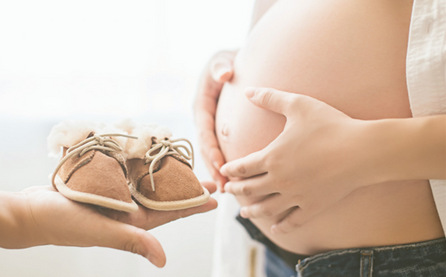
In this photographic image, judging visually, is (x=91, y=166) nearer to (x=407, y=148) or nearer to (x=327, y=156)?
(x=327, y=156)

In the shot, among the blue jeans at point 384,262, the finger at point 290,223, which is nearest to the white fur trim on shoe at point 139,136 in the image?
the finger at point 290,223

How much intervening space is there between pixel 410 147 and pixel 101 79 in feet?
3.61

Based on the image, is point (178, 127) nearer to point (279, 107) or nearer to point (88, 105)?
point (88, 105)

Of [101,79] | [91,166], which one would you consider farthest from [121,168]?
[101,79]

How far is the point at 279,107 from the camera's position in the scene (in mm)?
572

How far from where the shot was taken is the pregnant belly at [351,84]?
0.54 meters

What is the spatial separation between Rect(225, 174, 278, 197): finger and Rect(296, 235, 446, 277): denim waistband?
194 mm

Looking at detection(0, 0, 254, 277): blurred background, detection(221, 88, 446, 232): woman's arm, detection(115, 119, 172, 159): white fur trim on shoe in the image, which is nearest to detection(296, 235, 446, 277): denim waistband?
detection(221, 88, 446, 232): woman's arm

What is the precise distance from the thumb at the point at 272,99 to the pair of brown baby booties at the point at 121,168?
22 cm

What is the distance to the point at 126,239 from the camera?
426mm

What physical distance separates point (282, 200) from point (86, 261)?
91cm

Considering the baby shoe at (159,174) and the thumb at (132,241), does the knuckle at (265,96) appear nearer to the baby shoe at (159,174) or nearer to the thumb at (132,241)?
the baby shoe at (159,174)

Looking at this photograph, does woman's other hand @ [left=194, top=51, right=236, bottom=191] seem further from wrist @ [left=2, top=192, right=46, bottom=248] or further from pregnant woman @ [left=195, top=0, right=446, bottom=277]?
wrist @ [left=2, top=192, right=46, bottom=248]

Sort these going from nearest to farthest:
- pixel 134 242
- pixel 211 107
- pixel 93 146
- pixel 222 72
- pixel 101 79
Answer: pixel 134 242
pixel 93 146
pixel 222 72
pixel 211 107
pixel 101 79
